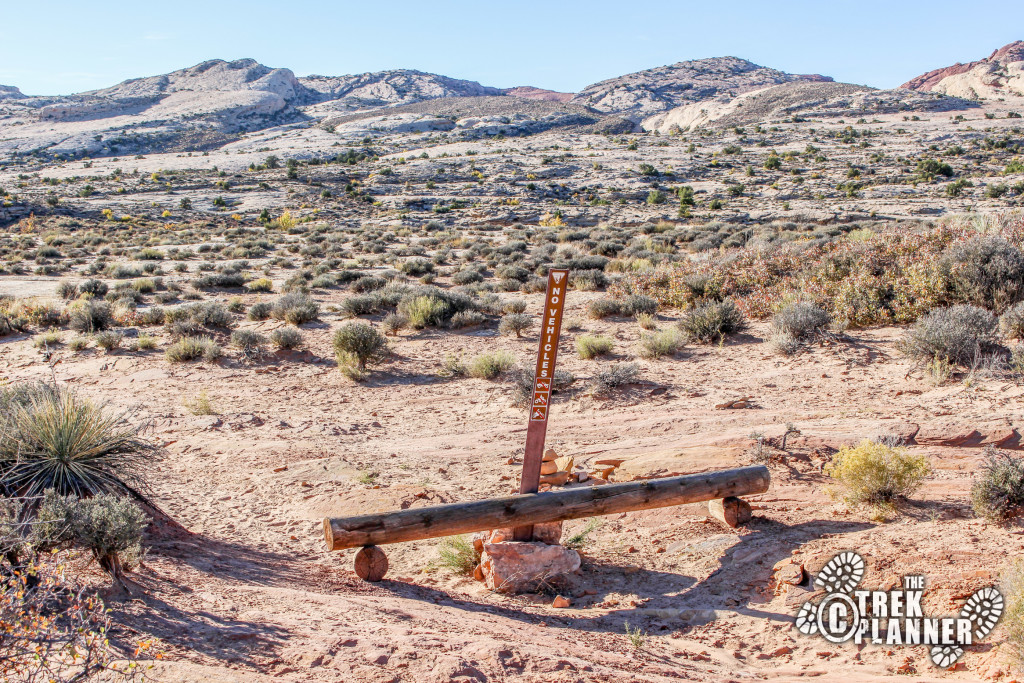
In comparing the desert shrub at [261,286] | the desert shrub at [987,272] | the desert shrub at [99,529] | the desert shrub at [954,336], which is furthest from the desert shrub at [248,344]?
the desert shrub at [987,272]

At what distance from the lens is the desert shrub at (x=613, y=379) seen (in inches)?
383

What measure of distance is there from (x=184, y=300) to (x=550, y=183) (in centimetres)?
3268

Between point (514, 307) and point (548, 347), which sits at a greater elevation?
point (548, 347)

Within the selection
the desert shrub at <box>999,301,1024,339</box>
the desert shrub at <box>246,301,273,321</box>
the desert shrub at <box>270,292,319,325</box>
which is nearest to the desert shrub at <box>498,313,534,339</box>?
the desert shrub at <box>270,292,319,325</box>

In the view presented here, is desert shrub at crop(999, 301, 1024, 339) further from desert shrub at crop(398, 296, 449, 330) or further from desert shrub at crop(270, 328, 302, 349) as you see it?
desert shrub at crop(270, 328, 302, 349)

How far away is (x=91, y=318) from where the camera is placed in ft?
47.0

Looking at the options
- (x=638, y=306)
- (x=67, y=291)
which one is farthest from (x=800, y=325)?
(x=67, y=291)

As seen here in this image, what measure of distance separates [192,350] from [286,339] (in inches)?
68.2

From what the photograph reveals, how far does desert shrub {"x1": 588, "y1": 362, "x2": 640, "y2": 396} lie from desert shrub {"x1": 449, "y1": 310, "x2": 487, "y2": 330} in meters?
5.10

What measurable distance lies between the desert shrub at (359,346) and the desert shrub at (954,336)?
8676 millimetres

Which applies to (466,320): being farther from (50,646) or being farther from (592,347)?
(50,646)

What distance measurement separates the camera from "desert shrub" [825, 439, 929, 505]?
217 inches

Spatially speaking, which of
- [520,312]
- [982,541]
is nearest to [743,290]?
[520,312]

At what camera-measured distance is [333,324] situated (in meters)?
15.1
